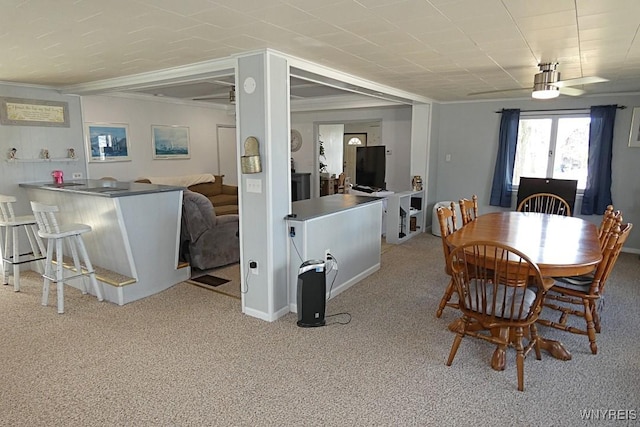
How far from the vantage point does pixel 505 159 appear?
600 cm

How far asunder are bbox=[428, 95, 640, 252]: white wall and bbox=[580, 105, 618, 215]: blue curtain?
5.0 inches

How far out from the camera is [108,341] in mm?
2920

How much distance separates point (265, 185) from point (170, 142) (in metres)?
4.51

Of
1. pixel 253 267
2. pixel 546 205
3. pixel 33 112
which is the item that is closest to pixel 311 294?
pixel 253 267

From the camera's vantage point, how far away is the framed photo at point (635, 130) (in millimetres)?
5168

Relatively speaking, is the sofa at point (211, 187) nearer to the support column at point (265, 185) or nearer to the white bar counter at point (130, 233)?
the white bar counter at point (130, 233)

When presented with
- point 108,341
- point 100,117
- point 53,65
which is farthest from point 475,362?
point 100,117

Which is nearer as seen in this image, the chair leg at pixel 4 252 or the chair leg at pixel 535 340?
the chair leg at pixel 535 340

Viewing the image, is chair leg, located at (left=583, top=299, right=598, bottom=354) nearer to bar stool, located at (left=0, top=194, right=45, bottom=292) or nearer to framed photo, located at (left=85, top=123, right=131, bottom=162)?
bar stool, located at (left=0, top=194, right=45, bottom=292)

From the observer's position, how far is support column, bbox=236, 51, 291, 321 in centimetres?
299

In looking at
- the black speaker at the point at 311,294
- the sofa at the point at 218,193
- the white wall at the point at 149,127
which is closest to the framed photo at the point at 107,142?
the white wall at the point at 149,127

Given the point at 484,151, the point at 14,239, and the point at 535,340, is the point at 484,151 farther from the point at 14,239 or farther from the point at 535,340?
the point at 14,239

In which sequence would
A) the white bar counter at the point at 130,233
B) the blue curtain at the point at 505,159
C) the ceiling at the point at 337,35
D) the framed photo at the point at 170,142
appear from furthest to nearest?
the framed photo at the point at 170,142 < the blue curtain at the point at 505,159 < the white bar counter at the point at 130,233 < the ceiling at the point at 337,35

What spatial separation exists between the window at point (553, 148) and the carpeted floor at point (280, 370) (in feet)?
8.77
